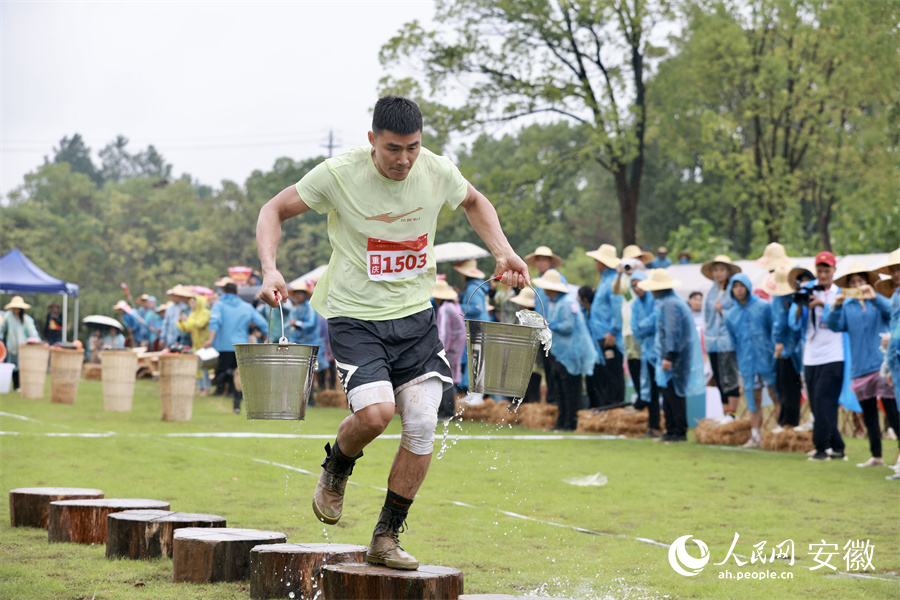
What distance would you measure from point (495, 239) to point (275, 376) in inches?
52.7

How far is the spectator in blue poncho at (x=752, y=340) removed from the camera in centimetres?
1255

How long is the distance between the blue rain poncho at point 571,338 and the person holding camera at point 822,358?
144 inches

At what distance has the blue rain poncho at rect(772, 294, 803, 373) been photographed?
1221 cm

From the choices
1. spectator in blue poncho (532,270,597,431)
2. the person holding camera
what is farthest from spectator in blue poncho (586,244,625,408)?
the person holding camera

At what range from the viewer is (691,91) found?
98.5 feet

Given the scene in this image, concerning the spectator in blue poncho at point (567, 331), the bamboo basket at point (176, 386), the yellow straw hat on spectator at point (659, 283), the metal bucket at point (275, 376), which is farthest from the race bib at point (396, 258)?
the bamboo basket at point (176, 386)

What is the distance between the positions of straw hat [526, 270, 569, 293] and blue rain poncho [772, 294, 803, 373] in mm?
3247

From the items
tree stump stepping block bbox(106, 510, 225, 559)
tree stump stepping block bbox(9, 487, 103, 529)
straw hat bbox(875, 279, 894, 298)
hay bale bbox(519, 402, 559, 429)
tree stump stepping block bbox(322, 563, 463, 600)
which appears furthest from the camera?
hay bale bbox(519, 402, 559, 429)

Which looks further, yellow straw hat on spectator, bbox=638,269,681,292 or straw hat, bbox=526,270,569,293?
straw hat, bbox=526,270,569,293

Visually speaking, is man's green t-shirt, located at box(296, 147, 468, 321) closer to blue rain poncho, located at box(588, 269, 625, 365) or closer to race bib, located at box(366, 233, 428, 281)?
race bib, located at box(366, 233, 428, 281)

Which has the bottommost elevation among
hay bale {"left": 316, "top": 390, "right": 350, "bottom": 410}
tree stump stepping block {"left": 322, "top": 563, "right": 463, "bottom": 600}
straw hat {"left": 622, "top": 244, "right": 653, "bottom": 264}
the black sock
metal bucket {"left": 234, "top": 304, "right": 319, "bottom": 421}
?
hay bale {"left": 316, "top": 390, "right": 350, "bottom": 410}

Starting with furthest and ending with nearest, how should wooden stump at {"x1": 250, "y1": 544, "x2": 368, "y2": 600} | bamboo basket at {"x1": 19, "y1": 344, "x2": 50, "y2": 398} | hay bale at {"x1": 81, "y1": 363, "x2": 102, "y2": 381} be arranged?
1. hay bale at {"x1": 81, "y1": 363, "x2": 102, "y2": 381}
2. bamboo basket at {"x1": 19, "y1": 344, "x2": 50, "y2": 398}
3. wooden stump at {"x1": 250, "y1": 544, "x2": 368, "y2": 600}

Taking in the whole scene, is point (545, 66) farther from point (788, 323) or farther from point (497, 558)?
point (497, 558)

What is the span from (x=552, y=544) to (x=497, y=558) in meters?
0.65
